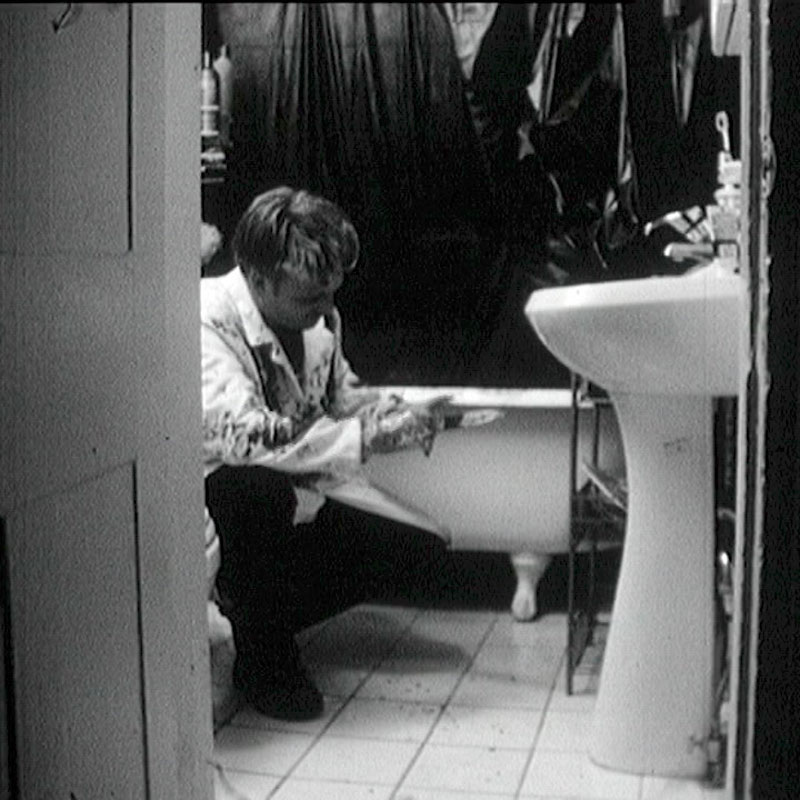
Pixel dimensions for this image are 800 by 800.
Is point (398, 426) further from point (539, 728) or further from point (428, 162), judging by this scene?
point (428, 162)

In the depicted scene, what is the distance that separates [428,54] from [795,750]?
2730 millimetres

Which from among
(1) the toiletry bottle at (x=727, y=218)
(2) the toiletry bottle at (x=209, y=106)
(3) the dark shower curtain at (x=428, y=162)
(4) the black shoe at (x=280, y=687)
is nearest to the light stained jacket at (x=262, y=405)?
(4) the black shoe at (x=280, y=687)

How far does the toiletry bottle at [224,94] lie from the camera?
351cm

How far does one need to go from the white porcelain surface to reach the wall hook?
38.9 inches

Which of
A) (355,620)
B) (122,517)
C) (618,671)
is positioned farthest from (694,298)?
(355,620)

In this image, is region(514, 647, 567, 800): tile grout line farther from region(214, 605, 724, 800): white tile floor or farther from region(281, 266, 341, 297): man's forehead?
region(281, 266, 341, 297): man's forehead

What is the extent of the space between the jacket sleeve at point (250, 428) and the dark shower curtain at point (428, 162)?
112 centimetres

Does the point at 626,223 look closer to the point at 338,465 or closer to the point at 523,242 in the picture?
the point at 523,242

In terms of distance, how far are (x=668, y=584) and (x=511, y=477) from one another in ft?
3.52

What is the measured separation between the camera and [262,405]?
2.39 m

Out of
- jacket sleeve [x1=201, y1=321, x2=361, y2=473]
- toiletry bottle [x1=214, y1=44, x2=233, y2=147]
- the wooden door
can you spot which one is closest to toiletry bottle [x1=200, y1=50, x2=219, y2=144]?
toiletry bottle [x1=214, y1=44, x2=233, y2=147]

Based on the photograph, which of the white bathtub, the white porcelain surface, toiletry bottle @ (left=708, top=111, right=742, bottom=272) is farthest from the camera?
the white bathtub

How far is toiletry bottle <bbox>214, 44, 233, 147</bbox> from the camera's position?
3.51m

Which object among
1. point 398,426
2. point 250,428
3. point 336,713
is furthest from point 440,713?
point 250,428
